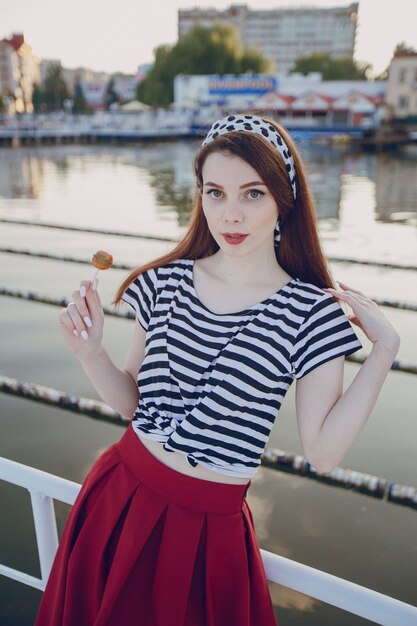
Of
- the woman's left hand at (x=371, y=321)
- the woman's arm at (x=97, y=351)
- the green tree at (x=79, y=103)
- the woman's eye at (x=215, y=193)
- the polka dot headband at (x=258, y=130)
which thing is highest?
the green tree at (x=79, y=103)

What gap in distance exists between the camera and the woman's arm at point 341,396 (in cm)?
122

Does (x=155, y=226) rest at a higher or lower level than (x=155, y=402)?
lower

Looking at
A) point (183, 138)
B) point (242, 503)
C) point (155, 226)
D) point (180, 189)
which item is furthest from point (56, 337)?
point (183, 138)

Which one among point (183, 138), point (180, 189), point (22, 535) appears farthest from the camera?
point (183, 138)

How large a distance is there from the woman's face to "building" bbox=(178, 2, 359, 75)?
128 m

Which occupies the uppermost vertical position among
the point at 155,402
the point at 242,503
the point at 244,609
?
the point at 155,402

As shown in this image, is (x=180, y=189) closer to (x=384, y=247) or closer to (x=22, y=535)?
(x=384, y=247)

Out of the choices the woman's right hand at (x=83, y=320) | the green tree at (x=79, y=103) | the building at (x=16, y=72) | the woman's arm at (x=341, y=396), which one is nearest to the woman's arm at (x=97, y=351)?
the woman's right hand at (x=83, y=320)

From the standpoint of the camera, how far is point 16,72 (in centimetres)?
10144

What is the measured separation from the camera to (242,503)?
1326 mm

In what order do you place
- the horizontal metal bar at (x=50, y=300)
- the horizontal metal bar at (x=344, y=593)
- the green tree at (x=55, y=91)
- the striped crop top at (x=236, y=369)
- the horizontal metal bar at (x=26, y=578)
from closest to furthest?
the horizontal metal bar at (x=344, y=593) < the striped crop top at (x=236, y=369) < the horizontal metal bar at (x=26, y=578) < the horizontal metal bar at (x=50, y=300) < the green tree at (x=55, y=91)

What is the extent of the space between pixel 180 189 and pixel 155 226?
284 inches

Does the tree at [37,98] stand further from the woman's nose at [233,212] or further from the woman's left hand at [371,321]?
the woman's left hand at [371,321]

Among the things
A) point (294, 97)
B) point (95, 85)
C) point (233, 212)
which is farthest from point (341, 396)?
point (95, 85)
